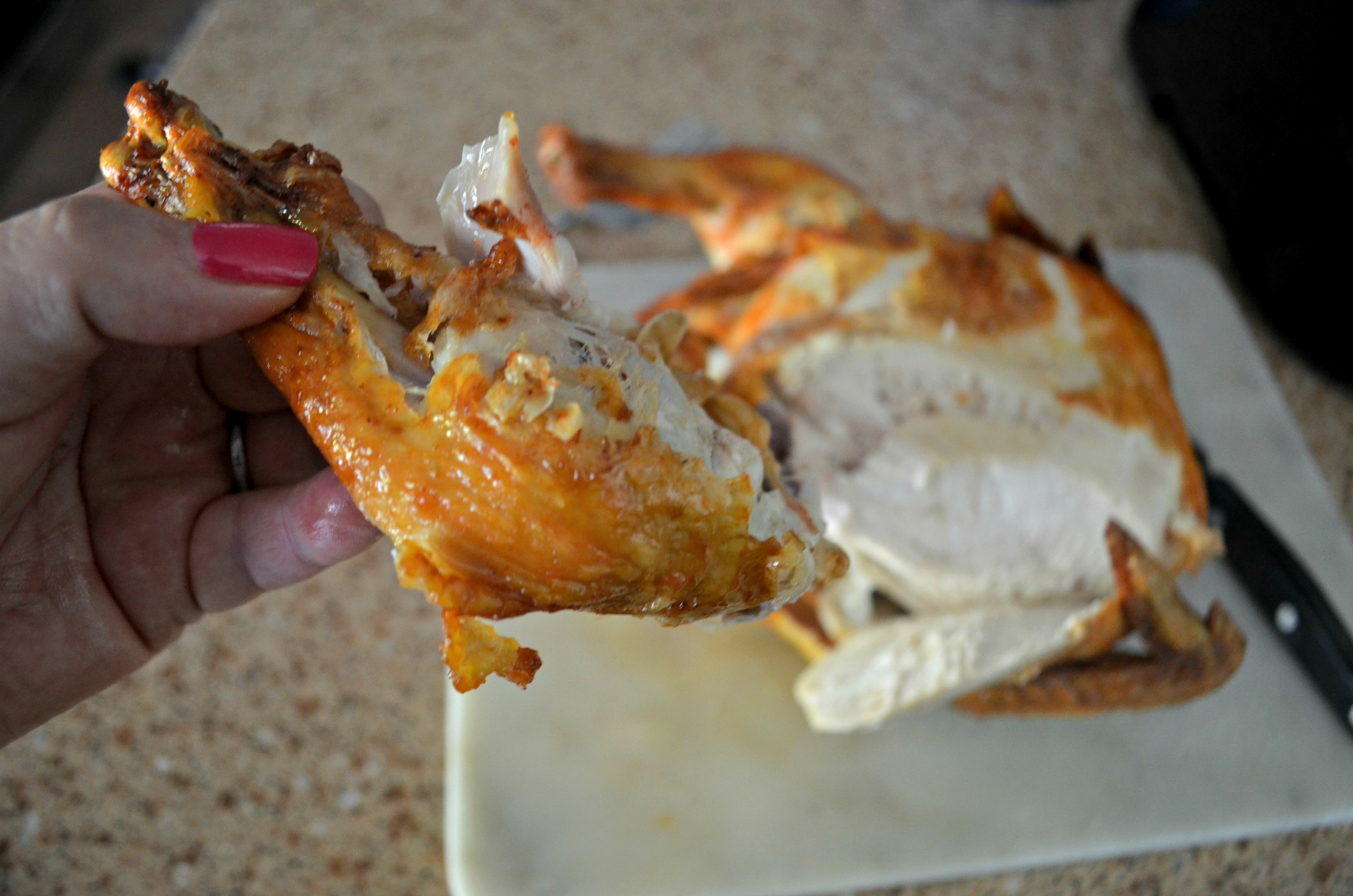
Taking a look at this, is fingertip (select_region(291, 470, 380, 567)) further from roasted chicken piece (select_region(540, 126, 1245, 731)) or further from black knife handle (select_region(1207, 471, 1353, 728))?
black knife handle (select_region(1207, 471, 1353, 728))

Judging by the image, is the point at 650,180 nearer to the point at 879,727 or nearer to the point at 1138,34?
the point at 879,727

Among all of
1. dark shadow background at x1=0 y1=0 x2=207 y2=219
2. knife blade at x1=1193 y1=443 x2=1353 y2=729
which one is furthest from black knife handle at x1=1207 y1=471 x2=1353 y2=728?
dark shadow background at x1=0 y1=0 x2=207 y2=219

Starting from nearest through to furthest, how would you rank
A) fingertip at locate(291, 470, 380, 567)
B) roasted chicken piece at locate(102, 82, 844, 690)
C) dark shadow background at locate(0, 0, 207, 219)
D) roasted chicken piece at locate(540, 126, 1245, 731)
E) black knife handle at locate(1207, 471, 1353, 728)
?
roasted chicken piece at locate(102, 82, 844, 690)
fingertip at locate(291, 470, 380, 567)
roasted chicken piece at locate(540, 126, 1245, 731)
black knife handle at locate(1207, 471, 1353, 728)
dark shadow background at locate(0, 0, 207, 219)

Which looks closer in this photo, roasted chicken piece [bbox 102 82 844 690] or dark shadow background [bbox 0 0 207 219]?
roasted chicken piece [bbox 102 82 844 690]

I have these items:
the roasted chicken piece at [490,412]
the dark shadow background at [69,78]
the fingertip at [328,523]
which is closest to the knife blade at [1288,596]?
the roasted chicken piece at [490,412]

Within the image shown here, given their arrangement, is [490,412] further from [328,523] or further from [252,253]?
[328,523]

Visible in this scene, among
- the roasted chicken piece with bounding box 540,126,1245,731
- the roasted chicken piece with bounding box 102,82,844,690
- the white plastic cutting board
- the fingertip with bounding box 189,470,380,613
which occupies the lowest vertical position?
the white plastic cutting board
